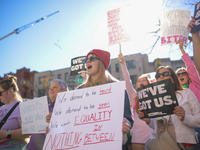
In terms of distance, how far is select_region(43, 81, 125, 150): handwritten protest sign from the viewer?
4.51 ft

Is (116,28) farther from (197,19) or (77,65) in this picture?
(197,19)

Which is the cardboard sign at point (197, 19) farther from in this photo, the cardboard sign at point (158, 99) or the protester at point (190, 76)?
the cardboard sign at point (158, 99)

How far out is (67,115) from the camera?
1654 millimetres

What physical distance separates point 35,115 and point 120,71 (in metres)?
24.6

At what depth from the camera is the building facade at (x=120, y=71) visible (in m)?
24.4

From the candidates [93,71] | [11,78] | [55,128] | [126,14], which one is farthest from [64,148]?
[126,14]

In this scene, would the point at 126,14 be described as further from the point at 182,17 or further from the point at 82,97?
the point at 82,97

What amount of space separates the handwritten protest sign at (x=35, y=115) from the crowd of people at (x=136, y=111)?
229 millimetres

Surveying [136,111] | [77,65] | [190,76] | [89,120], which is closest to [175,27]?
[190,76]

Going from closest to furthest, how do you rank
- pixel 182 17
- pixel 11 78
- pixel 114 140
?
pixel 114 140 < pixel 11 78 < pixel 182 17

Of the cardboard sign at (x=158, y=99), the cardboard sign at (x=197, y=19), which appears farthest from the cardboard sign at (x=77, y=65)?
the cardboard sign at (x=158, y=99)

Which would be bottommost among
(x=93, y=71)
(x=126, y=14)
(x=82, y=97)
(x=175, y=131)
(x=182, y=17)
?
(x=175, y=131)

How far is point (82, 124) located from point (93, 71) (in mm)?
819

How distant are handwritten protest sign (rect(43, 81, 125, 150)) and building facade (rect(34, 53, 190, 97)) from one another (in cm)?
1860
